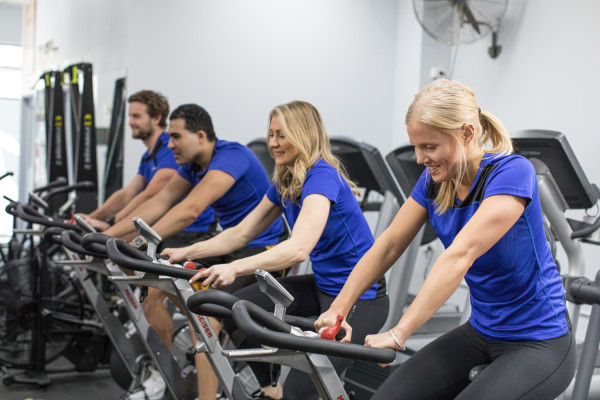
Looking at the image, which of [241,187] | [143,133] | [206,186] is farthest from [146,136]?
[206,186]

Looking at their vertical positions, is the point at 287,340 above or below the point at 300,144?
below

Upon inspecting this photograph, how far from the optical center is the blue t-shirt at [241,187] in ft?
10.3

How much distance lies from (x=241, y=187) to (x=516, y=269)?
174cm

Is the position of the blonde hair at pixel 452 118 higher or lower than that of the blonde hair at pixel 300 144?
higher

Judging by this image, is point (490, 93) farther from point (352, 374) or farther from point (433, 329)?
point (352, 374)

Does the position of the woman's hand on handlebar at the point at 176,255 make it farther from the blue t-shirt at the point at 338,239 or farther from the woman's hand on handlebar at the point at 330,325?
the woman's hand on handlebar at the point at 330,325

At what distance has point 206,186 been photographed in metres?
3.00

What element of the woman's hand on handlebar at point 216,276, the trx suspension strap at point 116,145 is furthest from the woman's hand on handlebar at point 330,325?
the trx suspension strap at point 116,145

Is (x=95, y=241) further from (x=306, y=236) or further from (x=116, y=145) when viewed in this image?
(x=116, y=145)

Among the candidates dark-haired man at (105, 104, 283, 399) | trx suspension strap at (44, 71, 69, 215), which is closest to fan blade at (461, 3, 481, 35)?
dark-haired man at (105, 104, 283, 399)

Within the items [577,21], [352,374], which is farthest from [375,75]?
[352,374]

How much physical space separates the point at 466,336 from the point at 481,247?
35 centimetres

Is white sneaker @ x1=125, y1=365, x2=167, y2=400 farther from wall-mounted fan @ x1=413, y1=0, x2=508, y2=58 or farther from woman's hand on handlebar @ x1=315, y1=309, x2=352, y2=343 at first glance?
wall-mounted fan @ x1=413, y1=0, x2=508, y2=58

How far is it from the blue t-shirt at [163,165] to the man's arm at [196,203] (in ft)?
2.67
